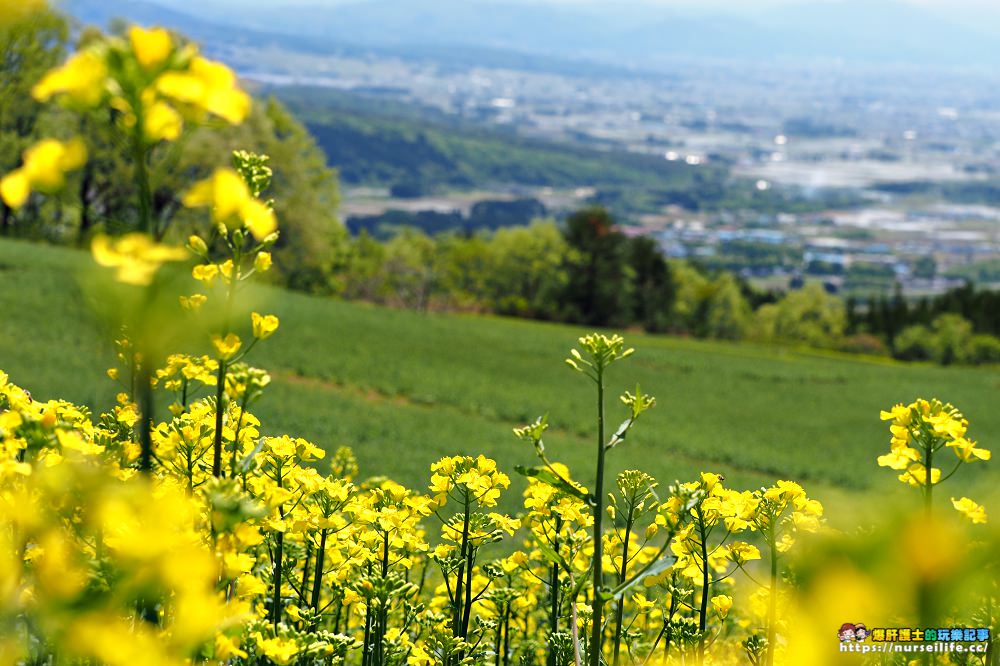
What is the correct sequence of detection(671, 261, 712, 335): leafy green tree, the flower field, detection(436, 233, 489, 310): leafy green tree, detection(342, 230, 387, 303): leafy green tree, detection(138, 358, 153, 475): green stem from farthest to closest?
detection(671, 261, 712, 335): leafy green tree, detection(436, 233, 489, 310): leafy green tree, detection(342, 230, 387, 303): leafy green tree, detection(138, 358, 153, 475): green stem, the flower field

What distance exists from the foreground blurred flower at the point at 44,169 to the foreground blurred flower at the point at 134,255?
100mm

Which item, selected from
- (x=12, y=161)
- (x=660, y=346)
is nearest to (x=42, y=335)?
(x=12, y=161)

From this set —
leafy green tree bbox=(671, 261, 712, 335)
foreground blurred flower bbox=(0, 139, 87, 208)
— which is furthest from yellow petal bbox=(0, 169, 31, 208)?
leafy green tree bbox=(671, 261, 712, 335)

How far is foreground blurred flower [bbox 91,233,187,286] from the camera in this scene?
108 centimetres

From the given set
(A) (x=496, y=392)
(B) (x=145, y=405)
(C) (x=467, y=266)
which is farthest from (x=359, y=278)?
(B) (x=145, y=405)

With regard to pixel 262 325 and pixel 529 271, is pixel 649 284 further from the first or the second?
pixel 262 325

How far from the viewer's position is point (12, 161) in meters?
35.6

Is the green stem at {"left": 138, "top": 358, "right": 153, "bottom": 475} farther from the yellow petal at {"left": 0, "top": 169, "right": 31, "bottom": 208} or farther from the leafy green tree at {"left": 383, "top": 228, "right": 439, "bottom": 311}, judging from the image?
the leafy green tree at {"left": 383, "top": 228, "right": 439, "bottom": 311}

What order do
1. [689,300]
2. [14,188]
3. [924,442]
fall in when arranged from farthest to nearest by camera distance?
[689,300] < [924,442] < [14,188]

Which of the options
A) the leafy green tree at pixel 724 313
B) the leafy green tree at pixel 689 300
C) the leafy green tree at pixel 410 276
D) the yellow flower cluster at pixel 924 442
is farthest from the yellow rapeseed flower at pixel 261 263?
the leafy green tree at pixel 724 313

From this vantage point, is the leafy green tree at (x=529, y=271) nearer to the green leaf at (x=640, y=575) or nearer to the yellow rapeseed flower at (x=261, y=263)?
the yellow rapeseed flower at (x=261, y=263)

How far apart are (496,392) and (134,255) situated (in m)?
25.5

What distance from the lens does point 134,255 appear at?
1130mm

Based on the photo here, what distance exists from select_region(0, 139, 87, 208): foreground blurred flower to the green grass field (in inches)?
500
